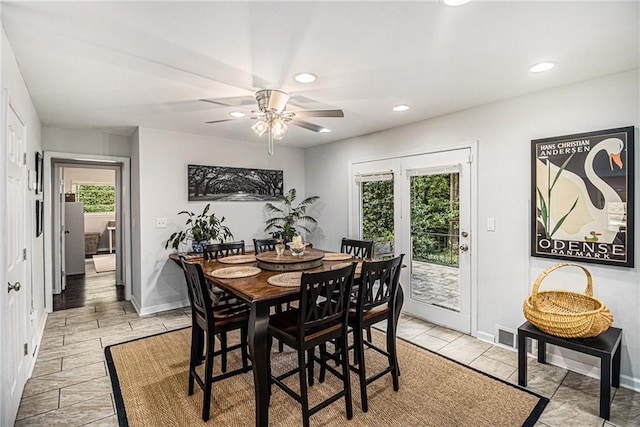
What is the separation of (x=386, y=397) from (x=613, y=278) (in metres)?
1.96

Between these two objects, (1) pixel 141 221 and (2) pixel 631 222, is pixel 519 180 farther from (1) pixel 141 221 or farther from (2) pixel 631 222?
(1) pixel 141 221

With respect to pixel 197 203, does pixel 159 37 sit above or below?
above

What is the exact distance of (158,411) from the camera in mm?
2285

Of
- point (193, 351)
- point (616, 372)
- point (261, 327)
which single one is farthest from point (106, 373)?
point (616, 372)

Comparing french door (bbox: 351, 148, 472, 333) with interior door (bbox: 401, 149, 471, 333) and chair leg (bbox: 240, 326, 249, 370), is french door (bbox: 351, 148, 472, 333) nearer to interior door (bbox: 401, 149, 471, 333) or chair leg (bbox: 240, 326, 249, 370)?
interior door (bbox: 401, 149, 471, 333)

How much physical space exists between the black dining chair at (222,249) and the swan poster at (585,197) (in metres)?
2.92

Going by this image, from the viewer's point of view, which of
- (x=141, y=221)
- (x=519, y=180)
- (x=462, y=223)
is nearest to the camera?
(x=519, y=180)

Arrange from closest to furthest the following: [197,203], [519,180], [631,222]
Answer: [631,222]
[519,180]
[197,203]

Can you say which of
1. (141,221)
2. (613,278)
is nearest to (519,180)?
(613,278)

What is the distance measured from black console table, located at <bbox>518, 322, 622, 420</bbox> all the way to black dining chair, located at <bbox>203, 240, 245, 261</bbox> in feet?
8.96

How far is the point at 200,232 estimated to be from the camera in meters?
4.43

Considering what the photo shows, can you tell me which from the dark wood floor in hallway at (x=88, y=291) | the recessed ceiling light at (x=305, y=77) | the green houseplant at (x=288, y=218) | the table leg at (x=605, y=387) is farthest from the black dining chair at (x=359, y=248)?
the dark wood floor in hallway at (x=88, y=291)

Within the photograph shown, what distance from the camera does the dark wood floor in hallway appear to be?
481 centimetres

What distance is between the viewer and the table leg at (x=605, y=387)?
213 centimetres
